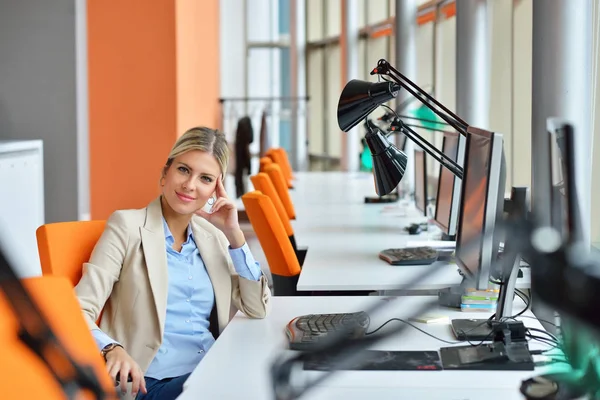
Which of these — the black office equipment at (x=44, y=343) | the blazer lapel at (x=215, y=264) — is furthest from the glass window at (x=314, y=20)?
the black office equipment at (x=44, y=343)

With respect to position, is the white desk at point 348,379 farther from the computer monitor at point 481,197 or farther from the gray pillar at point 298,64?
the gray pillar at point 298,64

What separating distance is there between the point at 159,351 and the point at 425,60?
7333 millimetres

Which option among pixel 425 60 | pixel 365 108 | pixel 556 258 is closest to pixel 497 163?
pixel 365 108

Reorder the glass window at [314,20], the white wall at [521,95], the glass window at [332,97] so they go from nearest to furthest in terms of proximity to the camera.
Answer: the white wall at [521,95] < the glass window at [332,97] < the glass window at [314,20]

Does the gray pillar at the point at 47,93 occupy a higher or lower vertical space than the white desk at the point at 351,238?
higher

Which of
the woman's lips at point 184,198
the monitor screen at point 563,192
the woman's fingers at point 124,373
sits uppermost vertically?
the monitor screen at point 563,192

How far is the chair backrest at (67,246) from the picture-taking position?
230 centimetres

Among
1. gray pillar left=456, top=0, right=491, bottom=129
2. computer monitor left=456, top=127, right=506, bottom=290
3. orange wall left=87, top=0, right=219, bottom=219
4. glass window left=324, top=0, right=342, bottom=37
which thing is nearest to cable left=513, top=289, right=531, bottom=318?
computer monitor left=456, top=127, right=506, bottom=290

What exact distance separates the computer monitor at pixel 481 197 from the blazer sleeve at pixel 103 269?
2.99 ft

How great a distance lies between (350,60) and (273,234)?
27.7 feet

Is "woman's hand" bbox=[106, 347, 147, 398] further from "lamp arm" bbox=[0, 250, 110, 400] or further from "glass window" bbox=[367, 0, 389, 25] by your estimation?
"glass window" bbox=[367, 0, 389, 25]

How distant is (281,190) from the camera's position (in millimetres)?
5711

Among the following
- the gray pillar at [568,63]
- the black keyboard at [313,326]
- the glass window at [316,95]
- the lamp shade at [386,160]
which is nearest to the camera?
the black keyboard at [313,326]

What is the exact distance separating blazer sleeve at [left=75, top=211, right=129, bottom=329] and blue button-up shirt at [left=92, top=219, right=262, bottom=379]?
0.15 m
